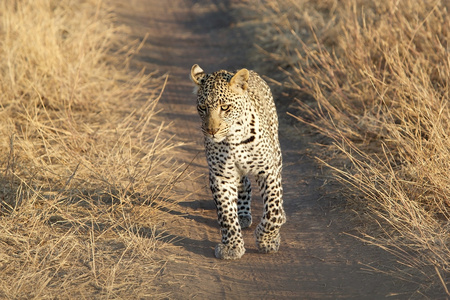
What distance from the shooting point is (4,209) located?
6.09 meters

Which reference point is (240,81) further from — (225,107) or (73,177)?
(73,177)

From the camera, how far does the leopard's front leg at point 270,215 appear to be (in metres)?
5.62

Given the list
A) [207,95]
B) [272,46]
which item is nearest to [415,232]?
[207,95]

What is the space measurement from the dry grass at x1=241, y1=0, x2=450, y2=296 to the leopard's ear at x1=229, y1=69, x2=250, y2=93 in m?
1.31

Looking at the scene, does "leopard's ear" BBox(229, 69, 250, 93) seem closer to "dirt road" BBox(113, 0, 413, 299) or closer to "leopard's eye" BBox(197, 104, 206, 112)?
"leopard's eye" BBox(197, 104, 206, 112)

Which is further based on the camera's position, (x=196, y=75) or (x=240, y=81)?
(x=196, y=75)

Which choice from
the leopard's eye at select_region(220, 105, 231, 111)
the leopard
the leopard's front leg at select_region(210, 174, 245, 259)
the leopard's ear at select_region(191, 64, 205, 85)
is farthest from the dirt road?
the leopard's eye at select_region(220, 105, 231, 111)

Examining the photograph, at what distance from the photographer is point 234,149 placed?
17.7 feet

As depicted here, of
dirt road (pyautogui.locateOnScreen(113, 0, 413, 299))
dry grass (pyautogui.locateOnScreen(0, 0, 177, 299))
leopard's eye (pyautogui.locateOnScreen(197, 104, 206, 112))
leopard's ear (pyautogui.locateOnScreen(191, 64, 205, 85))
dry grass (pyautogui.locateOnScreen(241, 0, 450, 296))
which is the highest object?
leopard's ear (pyautogui.locateOnScreen(191, 64, 205, 85))

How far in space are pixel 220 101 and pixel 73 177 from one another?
2.33 m

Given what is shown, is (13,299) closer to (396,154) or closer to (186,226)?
(186,226)

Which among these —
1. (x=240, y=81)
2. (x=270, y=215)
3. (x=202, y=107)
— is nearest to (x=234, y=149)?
(x=202, y=107)

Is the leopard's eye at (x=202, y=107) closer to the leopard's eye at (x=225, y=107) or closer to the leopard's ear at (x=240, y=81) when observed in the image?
the leopard's eye at (x=225, y=107)

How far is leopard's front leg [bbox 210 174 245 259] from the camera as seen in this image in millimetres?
5594
